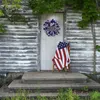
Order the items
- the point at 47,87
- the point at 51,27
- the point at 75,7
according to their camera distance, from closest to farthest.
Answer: the point at 47,87, the point at 75,7, the point at 51,27

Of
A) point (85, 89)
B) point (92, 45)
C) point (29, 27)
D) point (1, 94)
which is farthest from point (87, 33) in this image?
point (1, 94)

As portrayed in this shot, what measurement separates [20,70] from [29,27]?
1.47 m

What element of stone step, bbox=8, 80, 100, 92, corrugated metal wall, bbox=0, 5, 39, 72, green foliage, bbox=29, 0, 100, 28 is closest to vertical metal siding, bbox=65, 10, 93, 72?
green foliage, bbox=29, 0, 100, 28

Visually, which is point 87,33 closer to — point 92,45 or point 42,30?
point 92,45

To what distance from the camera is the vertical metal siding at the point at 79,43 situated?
10.2 meters

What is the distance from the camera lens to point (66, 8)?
10211 millimetres

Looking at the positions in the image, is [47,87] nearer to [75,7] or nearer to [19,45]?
[19,45]

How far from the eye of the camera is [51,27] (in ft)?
34.0

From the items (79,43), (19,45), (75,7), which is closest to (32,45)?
(19,45)

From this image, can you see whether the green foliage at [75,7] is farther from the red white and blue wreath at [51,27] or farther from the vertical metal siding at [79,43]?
the red white and blue wreath at [51,27]

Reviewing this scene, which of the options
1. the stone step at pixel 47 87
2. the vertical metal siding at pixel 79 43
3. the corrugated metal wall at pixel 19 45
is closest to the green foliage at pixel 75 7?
the vertical metal siding at pixel 79 43

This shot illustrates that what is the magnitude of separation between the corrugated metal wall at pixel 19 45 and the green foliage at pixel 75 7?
0.47 m

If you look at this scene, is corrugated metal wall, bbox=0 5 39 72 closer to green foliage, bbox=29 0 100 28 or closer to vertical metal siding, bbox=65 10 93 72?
green foliage, bbox=29 0 100 28

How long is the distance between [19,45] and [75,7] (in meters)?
2.25
